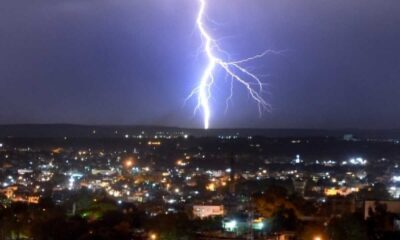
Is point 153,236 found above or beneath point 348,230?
beneath

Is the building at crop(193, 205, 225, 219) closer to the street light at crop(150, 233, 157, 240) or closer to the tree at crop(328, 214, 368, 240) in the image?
the street light at crop(150, 233, 157, 240)

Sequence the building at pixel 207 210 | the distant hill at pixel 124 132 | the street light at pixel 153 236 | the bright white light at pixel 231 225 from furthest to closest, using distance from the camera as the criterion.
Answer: the distant hill at pixel 124 132, the building at pixel 207 210, the bright white light at pixel 231 225, the street light at pixel 153 236

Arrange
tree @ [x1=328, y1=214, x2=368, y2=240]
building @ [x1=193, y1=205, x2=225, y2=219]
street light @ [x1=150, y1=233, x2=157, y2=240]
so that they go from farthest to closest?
building @ [x1=193, y1=205, x2=225, y2=219] → street light @ [x1=150, y1=233, x2=157, y2=240] → tree @ [x1=328, y1=214, x2=368, y2=240]

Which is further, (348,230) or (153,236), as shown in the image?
(153,236)

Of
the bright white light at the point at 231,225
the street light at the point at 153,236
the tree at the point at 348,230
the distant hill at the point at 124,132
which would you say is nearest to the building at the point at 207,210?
the bright white light at the point at 231,225

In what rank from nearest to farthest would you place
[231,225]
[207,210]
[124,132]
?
[231,225], [207,210], [124,132]

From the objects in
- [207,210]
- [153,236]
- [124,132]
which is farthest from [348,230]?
[124,132]

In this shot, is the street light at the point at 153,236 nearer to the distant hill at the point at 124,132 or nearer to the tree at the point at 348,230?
the tree at the point at 348,230

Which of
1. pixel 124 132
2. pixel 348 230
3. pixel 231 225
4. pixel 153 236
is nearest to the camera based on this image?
pixel 348 230

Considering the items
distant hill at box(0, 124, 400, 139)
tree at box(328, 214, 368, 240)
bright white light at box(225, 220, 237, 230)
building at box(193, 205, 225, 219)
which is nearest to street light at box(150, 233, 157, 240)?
bright white light at box(225, 220, 237, 230)

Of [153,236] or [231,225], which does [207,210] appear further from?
[153,236]

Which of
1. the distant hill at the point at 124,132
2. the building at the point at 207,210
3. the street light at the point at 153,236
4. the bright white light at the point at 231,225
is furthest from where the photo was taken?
the distant hill at the point at 124,132
